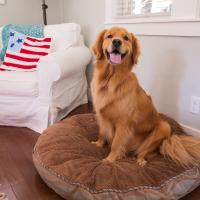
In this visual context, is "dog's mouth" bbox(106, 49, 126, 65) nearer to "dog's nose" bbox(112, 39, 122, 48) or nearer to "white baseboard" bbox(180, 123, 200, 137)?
"dog's nose" bbox(112, 39, 122, 48)

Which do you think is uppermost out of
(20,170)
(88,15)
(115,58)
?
(88,15)

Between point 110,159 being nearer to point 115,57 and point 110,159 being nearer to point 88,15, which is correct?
point 115,57

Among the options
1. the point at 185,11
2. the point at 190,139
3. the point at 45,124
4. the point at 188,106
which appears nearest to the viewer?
the point at 190,139

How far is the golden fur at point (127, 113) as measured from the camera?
1.30m

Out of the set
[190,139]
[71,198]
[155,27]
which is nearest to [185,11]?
[155,27]

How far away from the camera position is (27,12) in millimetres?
2873

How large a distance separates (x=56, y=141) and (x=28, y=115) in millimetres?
695

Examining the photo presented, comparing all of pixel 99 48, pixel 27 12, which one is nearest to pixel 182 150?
pixel 99 48

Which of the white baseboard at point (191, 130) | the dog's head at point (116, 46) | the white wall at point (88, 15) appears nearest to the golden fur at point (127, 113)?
the dog's head at point (116, 46)

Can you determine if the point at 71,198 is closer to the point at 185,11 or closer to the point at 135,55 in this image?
the point at 135,55

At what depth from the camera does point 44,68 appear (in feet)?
5.86

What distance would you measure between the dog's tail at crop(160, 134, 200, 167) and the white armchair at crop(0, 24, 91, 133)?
3.05 ft

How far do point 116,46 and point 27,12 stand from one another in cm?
205

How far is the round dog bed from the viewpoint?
1.10 metres
